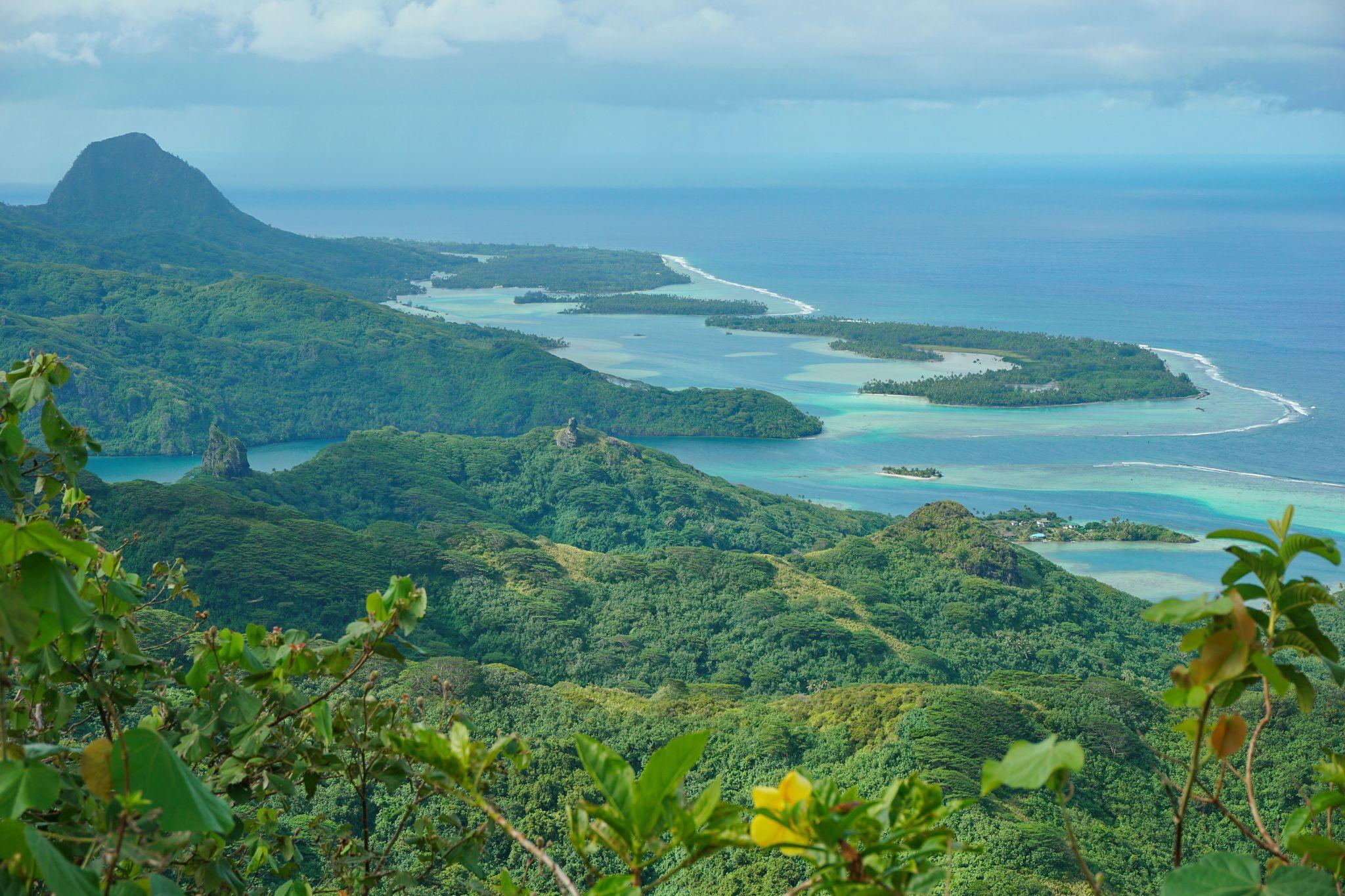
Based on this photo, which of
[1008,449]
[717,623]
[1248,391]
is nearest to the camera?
[717,623]

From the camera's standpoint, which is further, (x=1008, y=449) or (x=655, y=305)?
(x=655, y=305)

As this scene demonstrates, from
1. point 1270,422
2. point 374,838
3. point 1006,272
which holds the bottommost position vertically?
point 374,838

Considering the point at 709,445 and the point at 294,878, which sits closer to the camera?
the point at 294,878

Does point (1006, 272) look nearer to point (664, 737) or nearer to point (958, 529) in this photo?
point (958, 529)

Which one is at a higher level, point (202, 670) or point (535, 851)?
point (535, 851)

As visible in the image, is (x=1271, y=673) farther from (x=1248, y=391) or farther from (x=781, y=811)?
(x=1248, y=391)

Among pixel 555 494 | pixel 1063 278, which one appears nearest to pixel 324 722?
pixel 555 494

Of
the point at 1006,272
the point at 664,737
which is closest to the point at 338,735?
the point at 664,737
